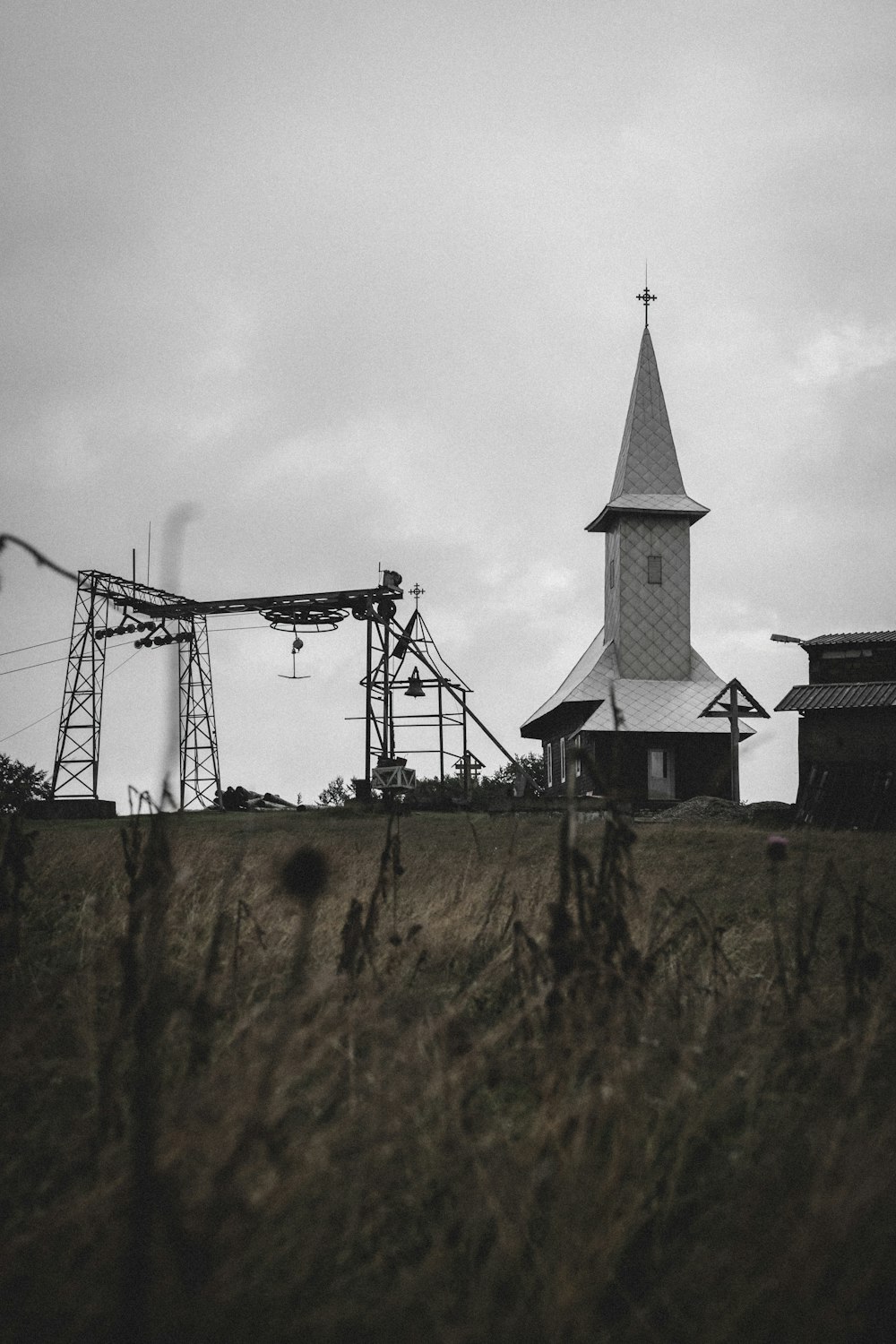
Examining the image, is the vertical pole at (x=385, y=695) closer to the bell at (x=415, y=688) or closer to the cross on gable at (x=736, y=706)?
the bell at (x=415, y=688)

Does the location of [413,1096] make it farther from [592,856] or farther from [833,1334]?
[592,856]

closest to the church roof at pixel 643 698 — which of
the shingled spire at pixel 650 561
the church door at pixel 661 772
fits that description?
the shingled spire at pixel 650 561

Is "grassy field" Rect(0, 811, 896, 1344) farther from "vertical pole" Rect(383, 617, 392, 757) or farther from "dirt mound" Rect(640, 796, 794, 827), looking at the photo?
"vertical pole" Rect(383, 617, 392, 757)

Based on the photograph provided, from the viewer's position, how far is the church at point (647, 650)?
33125mm

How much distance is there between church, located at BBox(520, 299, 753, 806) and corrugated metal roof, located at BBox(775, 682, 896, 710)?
4.30 m

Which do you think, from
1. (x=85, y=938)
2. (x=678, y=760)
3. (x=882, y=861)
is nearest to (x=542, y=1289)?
(x=85, y=938)

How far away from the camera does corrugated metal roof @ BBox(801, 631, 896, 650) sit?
94.1 ft

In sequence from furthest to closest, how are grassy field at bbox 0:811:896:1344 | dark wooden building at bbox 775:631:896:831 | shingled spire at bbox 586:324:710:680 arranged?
1. shingled spire at bbox 586:324:710:680
2. dark wooden building at bbox 775:631:896:831
3. grassy field at bbox 0:811:896:1344

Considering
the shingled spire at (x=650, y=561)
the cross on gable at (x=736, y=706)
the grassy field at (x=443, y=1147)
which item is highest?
the shingled spire at (x=650, y=561)

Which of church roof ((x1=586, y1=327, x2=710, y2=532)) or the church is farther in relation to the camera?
church roof ((x1=586, y1=327, x2=710, y2=532))

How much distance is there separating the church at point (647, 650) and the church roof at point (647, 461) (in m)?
0.03

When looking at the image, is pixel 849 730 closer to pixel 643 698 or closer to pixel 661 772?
pixel 661 772

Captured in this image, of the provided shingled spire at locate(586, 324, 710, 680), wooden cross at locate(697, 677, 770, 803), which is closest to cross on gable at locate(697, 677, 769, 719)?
wooden cross at locate(697, 677, 770, 803)

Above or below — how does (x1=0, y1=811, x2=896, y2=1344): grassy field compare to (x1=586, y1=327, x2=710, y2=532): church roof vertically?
below
